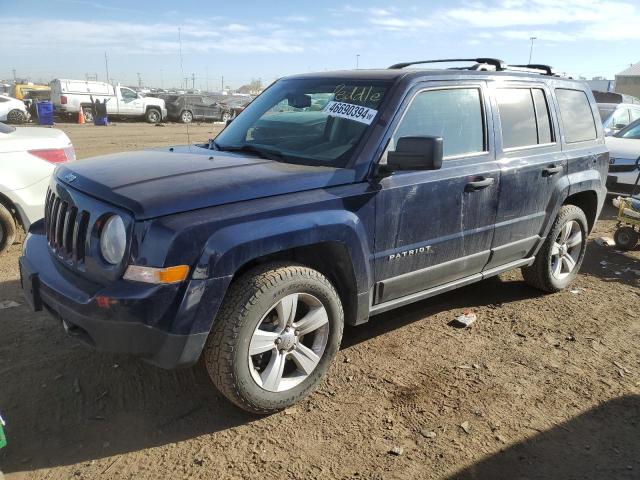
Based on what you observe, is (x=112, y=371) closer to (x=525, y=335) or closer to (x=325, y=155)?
(x=325, y=155)

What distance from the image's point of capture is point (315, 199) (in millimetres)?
2996

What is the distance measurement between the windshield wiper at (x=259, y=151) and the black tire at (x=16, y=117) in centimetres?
2296

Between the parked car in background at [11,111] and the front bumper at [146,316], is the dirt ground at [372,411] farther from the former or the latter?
the parked car in background at [11,111]

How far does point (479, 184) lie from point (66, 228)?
2.69 m

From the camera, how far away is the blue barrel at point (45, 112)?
23.6 metres

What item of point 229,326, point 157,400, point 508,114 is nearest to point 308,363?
point 229,326

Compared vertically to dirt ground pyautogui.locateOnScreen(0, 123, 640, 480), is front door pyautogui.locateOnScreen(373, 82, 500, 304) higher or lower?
higher

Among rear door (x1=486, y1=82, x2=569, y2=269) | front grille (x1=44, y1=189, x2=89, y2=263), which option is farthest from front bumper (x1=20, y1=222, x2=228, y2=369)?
rear door (x1=486, y1=82, x2=569, y2=269)

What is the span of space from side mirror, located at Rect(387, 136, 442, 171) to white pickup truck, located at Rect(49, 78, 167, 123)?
26.7 m

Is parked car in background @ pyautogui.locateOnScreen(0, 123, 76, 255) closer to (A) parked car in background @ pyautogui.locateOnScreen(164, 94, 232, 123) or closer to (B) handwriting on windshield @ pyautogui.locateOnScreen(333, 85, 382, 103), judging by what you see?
(B) handwriting on windshield @ pyautogui.locateOnScreen(333, 85, 382, 103)

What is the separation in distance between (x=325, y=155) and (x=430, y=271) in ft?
3.62

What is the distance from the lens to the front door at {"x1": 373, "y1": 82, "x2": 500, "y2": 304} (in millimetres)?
3381

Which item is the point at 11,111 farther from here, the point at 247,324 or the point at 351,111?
the point at 247,324

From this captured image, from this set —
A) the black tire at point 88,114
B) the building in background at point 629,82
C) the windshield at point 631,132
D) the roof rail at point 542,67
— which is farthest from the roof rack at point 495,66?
the building in background at point 629,82
